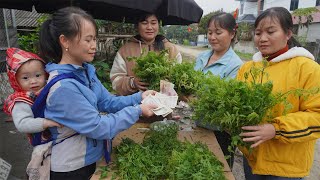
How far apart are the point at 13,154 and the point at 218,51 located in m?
3.38

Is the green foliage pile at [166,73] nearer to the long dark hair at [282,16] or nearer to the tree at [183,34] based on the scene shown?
the long dark hair at [282,16]

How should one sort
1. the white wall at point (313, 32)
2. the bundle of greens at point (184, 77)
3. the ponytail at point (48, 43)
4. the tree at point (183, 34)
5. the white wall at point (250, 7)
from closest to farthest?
1. the ponytail at point (48, 43)
2. the bundle of greens at point (184, 77)
3. the white wall at point (313, 32)
4. the white wall at point (250, 7)
5. the tree at point (183, 34)

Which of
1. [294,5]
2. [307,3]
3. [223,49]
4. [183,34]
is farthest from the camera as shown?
[183,34]

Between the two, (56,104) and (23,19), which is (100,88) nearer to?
(56,104)

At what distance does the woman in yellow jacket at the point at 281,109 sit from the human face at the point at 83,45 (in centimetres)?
113

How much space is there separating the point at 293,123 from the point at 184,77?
788mm

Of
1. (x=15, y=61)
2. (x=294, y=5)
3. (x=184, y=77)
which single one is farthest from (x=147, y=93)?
(x=294, y=5)

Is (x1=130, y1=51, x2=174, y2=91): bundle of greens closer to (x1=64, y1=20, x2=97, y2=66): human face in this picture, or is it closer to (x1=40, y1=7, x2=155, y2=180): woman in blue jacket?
(x1=40, y1=7, x2=155, y2=180): woman in blue jacket

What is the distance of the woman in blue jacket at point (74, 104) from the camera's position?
1.46 metres

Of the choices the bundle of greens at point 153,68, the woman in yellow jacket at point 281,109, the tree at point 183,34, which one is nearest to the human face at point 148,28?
the bundle of greens at point 153,68

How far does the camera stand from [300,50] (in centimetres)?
170

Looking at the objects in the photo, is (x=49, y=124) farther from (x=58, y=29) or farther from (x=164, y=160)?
(x=164, y=160)

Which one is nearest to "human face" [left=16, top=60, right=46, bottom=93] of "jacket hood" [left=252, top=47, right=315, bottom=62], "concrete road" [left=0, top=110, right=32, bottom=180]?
"jacket hood" [left=252, top=47, right=315, bottom=62]

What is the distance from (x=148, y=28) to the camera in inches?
98.2
